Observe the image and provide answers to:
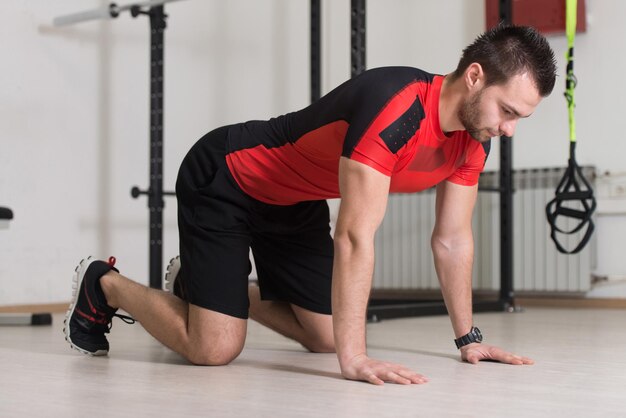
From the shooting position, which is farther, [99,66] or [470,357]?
[99,66]

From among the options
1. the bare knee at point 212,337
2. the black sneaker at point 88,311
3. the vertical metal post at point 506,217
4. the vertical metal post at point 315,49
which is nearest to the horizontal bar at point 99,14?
the vertical metal post at point 315,49

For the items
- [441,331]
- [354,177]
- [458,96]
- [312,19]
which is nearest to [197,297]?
[354,177]

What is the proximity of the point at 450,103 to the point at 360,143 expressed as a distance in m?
0.27

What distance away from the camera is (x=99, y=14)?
4512mm

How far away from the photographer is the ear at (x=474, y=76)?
2107 mm

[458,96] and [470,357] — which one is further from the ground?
[458,96]

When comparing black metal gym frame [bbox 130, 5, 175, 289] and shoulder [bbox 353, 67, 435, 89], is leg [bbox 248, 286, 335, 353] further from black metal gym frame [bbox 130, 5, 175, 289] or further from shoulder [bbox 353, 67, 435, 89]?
black metal gym frame [bbox 130, 5, 175, 289]

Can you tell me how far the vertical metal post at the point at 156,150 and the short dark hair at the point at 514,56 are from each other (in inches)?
100

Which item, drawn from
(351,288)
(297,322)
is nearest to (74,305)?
(297,322)

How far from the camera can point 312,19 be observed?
4.49 metres

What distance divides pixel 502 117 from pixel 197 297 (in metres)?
0.93

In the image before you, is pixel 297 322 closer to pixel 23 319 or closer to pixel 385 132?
pixel 385 132

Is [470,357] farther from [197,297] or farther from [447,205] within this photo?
[197,297]

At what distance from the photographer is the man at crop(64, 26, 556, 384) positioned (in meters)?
2.06
